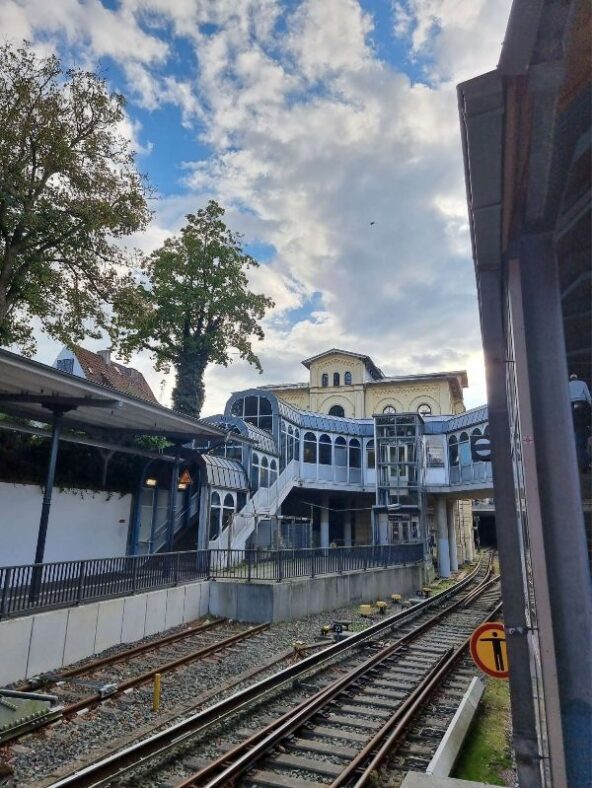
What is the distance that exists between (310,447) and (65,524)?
1708 cm

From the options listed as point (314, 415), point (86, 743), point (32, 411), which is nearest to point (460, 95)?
point (86, 743)

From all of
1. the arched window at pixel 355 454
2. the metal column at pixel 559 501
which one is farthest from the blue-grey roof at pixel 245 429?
the metal column at pixel 559 501

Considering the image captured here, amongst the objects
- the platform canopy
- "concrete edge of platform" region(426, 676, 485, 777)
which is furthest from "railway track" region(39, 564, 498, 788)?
the platform canopy

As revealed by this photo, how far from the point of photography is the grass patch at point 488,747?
615 cm

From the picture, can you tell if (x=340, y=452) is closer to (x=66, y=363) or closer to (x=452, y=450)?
(x=452, y=450)

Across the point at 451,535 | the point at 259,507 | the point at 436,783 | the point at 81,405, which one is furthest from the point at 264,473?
the point at 436,783

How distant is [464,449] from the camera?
2884cm

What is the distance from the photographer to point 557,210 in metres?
3.66

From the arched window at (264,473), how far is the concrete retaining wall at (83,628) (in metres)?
10.5

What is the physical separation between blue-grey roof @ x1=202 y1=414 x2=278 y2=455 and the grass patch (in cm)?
1579

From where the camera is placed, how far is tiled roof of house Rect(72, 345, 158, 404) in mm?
30517

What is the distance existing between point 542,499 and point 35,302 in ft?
62.5

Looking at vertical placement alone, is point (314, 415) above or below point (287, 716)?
above

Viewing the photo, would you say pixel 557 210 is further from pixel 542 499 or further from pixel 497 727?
pixel 497 727
